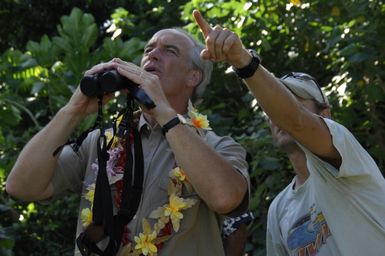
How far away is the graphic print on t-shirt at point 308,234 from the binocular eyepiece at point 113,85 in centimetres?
73

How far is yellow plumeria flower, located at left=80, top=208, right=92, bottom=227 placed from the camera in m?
2.76

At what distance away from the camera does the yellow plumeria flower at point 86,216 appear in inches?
109

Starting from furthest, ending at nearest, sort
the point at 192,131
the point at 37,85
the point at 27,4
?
the point at 27,4, the point at 37,85, the point at 192,131

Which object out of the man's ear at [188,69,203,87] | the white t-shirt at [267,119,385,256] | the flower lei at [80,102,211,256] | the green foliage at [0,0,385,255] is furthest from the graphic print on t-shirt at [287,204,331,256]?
the green foliage at [0,0,385,255]

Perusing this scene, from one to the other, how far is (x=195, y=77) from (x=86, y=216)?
75cm

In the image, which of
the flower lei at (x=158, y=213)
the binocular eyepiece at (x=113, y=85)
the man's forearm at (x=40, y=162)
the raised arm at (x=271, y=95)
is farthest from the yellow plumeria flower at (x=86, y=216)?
the raised arm at (x=271, y=95)

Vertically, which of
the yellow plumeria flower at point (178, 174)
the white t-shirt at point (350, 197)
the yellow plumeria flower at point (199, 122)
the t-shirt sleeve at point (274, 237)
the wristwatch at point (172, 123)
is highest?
the wristwatch at point (172, 123)

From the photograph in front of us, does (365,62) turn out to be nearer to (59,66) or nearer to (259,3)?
(259,3)

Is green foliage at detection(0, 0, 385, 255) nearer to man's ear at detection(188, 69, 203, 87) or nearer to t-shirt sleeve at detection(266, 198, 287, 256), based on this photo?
t-shirt sleeve at detection(266, 198, 287, 256)

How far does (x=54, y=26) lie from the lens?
403 inches

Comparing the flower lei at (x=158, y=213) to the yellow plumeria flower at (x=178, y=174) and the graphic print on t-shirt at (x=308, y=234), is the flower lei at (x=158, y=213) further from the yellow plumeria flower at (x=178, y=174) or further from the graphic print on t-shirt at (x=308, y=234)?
the graphic print on t-shirt at (x=308, y=234)

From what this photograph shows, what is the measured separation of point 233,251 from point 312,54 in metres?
2.46

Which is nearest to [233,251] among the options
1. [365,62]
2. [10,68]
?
[365,62]

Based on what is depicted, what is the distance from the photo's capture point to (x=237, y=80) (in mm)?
5488
